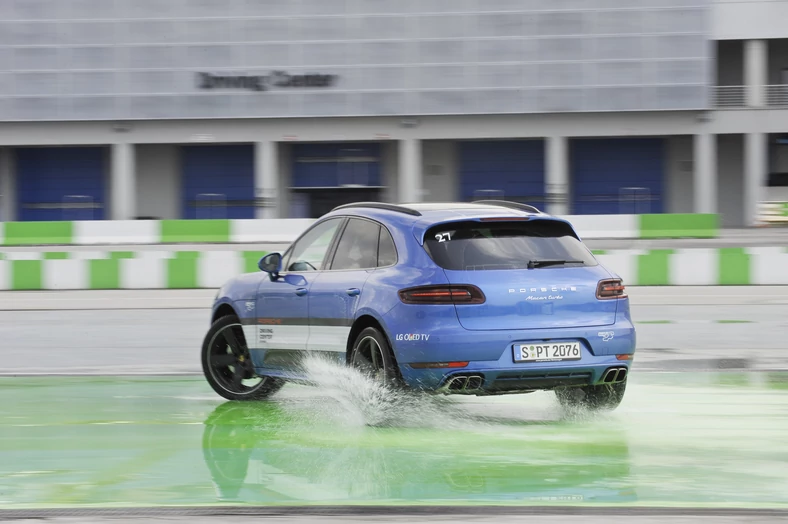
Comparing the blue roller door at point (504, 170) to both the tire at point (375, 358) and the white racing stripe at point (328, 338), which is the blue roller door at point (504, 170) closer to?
the white racing stripe at point (328, 338)

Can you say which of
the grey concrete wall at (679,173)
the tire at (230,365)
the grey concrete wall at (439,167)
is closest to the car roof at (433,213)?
the tire at (230,365)

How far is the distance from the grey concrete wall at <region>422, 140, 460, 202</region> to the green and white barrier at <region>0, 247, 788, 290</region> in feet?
120

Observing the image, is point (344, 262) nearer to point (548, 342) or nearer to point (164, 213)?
point (548, 342)

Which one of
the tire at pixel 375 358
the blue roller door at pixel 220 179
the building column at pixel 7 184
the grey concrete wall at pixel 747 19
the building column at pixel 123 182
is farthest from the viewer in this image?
the building column at pixel 7 184

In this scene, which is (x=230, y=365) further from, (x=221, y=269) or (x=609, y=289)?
(x=221, y=269)

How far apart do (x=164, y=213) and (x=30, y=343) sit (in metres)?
48.4

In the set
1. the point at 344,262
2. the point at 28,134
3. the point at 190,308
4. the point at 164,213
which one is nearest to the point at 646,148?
the point at 164,213

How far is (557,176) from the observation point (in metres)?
56.9

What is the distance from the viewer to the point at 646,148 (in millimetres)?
59594

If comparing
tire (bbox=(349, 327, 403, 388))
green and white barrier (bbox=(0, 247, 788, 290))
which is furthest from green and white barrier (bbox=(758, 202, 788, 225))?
tire (bbox=(349, 327, 403, 388))

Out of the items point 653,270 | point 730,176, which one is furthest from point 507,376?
point 730,176

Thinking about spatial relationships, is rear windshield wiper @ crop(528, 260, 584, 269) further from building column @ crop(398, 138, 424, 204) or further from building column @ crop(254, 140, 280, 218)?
building column @ crop(254, 140, 280, 218)

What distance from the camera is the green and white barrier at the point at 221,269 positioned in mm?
22797

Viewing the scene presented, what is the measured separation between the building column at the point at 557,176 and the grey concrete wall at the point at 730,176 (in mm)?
8119
